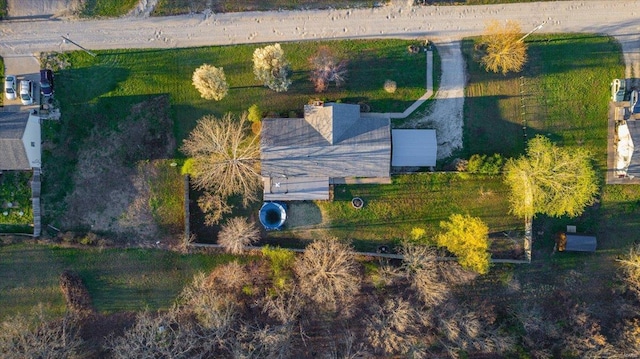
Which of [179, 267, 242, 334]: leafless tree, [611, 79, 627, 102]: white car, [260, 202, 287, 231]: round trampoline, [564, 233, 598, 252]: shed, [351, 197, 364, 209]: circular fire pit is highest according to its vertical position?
[611, 79, 627, 102]: white car

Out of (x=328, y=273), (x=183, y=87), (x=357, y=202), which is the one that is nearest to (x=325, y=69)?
(x=357, y=202)

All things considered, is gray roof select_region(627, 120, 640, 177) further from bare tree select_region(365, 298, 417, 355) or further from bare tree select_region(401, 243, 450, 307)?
bare tree select_region(365, 298, 417, 355)

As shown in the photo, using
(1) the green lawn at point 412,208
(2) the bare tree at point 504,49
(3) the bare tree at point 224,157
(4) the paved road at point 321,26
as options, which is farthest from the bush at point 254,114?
A: (2) the bare tree at point 504,49

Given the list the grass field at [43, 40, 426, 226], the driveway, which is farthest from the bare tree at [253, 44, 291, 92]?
the driveway

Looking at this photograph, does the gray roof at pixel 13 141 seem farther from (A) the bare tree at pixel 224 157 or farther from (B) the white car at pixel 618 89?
(B) the white car at pixel 618 89

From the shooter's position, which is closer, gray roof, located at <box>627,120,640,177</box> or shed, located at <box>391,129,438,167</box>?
gray roof, located at <box>627,120,640,177</box>

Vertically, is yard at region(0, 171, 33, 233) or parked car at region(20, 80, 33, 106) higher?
parked car at region(20, 80, 33, 106)

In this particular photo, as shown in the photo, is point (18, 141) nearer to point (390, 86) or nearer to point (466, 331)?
point (390, 86)

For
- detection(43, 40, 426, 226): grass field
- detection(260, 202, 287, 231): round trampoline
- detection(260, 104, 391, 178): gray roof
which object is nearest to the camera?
detection(260, 104, 391, 178): gray roof
